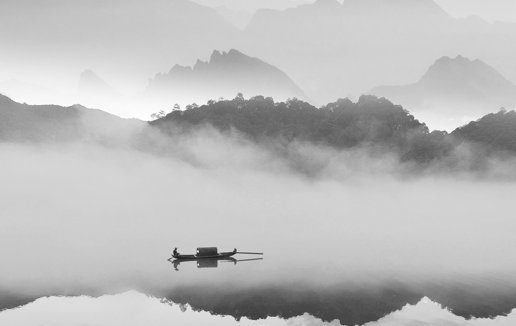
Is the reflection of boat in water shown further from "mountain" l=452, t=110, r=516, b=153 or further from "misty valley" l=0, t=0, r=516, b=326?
"mountain" l=452, t=110, r=516, b=153

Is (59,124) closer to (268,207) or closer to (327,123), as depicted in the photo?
(268,207)

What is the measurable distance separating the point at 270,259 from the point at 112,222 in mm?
52535

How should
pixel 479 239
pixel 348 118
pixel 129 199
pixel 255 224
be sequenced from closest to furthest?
pixel 479 239
pixel 255 224
pixel 348 118
pixel 129 199

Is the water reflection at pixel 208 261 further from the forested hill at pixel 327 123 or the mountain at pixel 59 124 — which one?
the mountain at pixel 59 124

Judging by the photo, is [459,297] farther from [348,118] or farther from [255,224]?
[348,118]

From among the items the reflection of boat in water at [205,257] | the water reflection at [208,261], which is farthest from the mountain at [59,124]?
the reflection of boat in water at [205,257]

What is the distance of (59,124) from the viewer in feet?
455

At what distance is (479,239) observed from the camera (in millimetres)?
76188

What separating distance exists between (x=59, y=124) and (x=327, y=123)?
67.5 meters

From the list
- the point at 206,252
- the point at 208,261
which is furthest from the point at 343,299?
the point at 208,261

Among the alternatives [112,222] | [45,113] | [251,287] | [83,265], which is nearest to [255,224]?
[112,222]

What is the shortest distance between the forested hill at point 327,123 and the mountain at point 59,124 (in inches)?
461

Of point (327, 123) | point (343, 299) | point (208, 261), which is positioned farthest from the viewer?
point (327, 123)

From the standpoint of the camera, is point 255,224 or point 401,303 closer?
point 401,303
